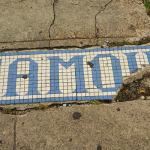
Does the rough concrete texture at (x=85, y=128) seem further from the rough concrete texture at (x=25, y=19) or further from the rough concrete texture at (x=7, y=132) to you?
the rough concrete texture at (x=25, y=19)

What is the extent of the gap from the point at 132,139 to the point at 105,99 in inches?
22.6

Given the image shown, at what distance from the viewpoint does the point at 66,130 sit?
12.3ft

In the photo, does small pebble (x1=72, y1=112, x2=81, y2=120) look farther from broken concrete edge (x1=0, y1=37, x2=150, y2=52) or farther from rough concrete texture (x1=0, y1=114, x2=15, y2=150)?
broken concrete edge (x1=0, y1=37, x2=150, y2=52)

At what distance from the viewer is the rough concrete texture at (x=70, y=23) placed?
181 inches

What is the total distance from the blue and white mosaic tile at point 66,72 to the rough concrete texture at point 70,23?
17 centimetres

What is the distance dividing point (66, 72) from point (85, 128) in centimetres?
79

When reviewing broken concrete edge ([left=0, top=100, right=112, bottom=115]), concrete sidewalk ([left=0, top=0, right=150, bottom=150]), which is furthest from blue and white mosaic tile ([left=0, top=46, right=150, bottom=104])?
concrete sidewalk ([left=0, top=0, right=150, bottom=150])

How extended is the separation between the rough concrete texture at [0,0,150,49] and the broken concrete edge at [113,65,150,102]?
528 mm

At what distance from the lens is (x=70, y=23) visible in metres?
4.79

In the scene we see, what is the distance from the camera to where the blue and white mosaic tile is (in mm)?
4070

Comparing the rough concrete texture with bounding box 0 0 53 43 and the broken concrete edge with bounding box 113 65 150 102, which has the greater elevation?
the rough concrete texture with bounding box 0 0 53 43

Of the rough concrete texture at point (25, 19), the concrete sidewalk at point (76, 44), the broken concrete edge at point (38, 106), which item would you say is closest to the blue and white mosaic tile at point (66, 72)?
the broken concrete edge at point (38, 106)

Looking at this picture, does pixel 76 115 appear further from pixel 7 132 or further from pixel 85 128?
pixel 7 132

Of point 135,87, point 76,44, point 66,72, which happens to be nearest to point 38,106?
point 66,72
